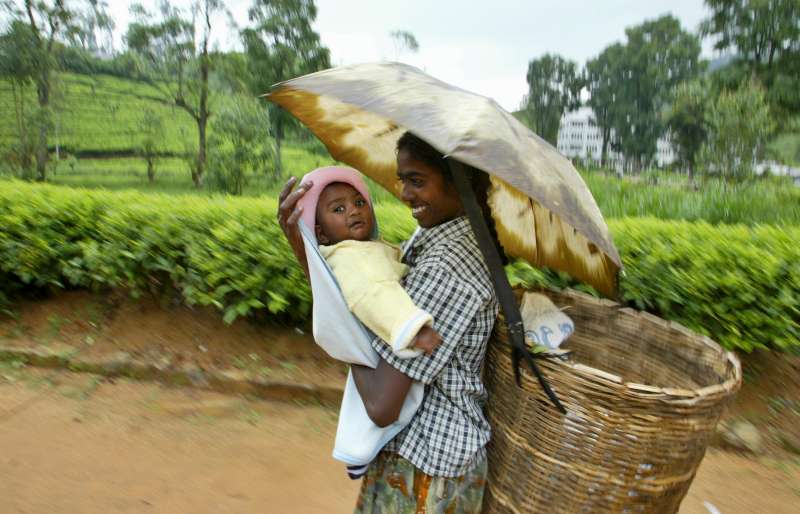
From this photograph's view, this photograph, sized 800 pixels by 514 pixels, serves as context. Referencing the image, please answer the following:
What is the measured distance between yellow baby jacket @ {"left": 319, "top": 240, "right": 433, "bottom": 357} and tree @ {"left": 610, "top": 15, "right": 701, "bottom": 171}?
111 ft

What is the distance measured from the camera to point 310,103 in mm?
1877

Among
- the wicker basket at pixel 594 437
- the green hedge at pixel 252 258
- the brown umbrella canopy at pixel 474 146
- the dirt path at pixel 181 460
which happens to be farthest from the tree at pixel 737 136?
the wicker basket at pixel 594 437

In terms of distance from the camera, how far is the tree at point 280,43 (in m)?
18.3

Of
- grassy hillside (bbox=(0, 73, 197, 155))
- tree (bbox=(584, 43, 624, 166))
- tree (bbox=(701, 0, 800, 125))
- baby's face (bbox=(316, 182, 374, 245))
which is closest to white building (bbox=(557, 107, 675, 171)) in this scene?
tree (bbox=(584, 43, 624, 166))

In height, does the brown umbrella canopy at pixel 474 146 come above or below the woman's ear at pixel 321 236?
above

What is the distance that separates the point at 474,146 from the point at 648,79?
121 ft

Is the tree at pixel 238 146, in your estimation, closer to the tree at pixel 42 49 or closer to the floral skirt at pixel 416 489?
the tree at pixel 42 49

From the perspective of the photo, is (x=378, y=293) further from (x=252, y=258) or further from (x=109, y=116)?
(x=109, y=116)

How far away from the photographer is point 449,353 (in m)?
1.35

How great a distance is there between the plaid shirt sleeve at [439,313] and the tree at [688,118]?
73.4 feet

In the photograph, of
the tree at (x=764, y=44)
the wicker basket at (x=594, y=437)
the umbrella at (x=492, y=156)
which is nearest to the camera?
the umbrella at (x=492, y=156)

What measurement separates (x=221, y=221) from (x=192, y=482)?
6.26 ft

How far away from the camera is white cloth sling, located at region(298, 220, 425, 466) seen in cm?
134

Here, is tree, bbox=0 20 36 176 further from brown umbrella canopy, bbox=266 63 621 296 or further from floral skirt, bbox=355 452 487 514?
floral skirt, bbox=355 452 487 514
